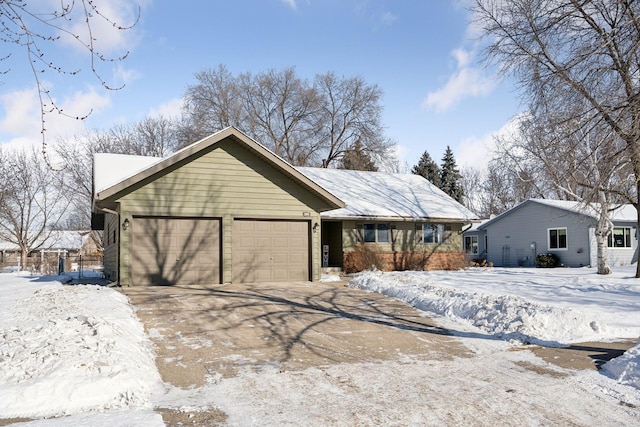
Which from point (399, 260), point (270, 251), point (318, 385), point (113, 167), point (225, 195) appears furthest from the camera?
point (399, 260)

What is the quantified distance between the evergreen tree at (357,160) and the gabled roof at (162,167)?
25428mm

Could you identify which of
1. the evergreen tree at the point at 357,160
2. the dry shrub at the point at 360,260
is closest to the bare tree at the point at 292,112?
the evergreen tree at the point at 357,160

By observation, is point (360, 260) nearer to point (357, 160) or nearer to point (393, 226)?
point (393, 226)

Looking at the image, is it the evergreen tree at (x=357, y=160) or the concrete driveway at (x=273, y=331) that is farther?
the evergreen tree at (x=357, y=160)

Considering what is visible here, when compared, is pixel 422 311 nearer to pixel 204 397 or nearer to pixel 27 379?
pixel 204 397

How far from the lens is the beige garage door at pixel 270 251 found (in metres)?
16.1

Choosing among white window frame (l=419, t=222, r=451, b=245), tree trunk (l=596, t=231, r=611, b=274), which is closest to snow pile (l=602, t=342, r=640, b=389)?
tree trunk (l=596, t=231, r=611, b=274)

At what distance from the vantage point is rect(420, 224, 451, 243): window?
2436cm

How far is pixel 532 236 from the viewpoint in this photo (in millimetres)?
30828

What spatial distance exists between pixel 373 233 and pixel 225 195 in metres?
9.23

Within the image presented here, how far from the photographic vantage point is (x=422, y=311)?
12.0 metres

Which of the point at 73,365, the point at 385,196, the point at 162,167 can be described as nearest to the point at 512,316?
the point at 73,365

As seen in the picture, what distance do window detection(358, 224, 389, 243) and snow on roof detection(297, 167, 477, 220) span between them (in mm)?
780

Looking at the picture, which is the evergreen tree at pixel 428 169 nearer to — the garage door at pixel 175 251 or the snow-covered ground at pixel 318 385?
the garage door at pixel 175 251
